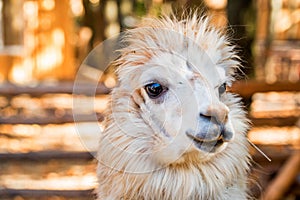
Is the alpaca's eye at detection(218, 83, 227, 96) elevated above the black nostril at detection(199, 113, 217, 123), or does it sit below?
above

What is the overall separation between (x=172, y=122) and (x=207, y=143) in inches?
1.8

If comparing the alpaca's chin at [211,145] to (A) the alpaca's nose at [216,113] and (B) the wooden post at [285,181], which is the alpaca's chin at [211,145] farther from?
(B) the wooden post at [285,181]

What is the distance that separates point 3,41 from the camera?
6.30m

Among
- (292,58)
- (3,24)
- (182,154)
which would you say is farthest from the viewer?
(292,58)

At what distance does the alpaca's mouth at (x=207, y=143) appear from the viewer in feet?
1.82

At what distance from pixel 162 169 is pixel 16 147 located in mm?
3528

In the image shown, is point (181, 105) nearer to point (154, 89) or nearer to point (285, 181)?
point (154, 89)

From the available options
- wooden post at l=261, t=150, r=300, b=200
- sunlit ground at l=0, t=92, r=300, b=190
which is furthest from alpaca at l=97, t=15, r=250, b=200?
sunlit ground at l=0, t=92, r=300, b=190

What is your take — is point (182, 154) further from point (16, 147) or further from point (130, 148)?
point (16, 147)

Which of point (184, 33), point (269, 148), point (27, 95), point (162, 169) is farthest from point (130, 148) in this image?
point (27, 95)

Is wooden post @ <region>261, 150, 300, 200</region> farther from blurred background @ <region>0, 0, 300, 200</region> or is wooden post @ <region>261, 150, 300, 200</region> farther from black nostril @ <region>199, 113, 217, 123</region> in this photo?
black nostril @ <region>199, 113, 217, 123</region>

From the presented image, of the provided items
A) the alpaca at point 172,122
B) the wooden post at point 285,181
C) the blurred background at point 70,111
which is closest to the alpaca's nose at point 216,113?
the alpaca at point 172,122

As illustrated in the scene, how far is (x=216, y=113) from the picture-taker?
0.55 metres

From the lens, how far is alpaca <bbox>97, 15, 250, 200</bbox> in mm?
567
